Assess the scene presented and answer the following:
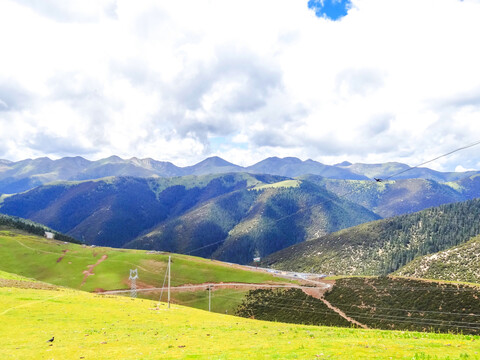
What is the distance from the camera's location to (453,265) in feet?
573

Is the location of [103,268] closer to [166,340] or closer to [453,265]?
[166,340]

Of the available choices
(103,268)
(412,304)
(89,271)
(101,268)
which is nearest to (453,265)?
(412,304)

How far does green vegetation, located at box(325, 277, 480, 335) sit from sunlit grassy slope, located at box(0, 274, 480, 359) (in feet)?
206

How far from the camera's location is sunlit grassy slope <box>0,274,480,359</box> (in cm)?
2322

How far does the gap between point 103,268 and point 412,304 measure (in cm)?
14338

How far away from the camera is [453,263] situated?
177 metres

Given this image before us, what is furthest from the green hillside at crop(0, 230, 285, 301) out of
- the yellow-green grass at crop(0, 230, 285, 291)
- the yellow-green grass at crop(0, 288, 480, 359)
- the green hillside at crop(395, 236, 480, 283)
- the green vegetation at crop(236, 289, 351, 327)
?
the green hillside at crop(395, 236, 480, 283)

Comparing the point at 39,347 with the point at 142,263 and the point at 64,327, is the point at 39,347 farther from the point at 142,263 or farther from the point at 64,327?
the point at 142,263

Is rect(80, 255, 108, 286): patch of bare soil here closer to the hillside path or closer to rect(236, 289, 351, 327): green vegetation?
rect(236, 289, 351, 327): green vegetation

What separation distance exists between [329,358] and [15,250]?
671 feet

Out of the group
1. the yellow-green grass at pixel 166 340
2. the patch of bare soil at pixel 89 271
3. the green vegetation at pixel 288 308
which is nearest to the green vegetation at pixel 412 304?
the green vegetation at pixel 288 308

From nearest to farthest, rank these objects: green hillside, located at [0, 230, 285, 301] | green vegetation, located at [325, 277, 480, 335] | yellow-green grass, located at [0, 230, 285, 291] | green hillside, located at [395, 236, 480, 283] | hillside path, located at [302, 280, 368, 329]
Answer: green vegetation, located at [325, 277, 480, 335] → hillside path, located at [302, 280, 368, 329] → green hillside, located at [0, 230, 285, 301] → yellow-green grass, located at [0, 230, 285, 291] → green hillside, located at [395, 236, 480, 283]

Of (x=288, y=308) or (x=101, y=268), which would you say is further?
(x=101, y=268)

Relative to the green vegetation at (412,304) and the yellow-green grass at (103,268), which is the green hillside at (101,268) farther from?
the green vegetation at (412,304)
